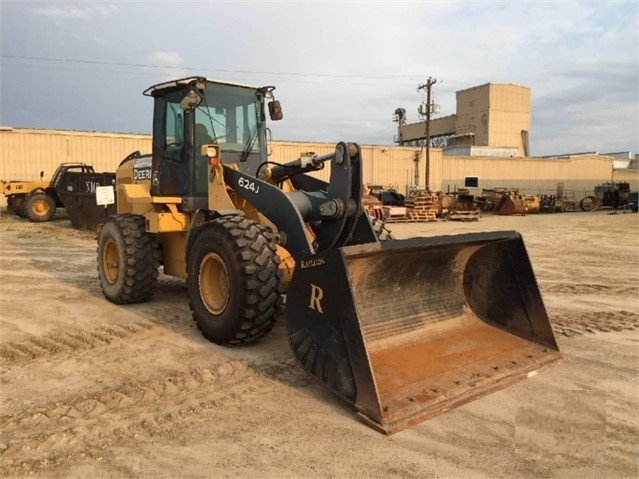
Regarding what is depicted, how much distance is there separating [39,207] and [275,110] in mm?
15779

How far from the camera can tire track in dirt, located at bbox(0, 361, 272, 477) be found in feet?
10.3

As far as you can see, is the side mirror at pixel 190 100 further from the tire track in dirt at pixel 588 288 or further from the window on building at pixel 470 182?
the window on building at pixel 470 182

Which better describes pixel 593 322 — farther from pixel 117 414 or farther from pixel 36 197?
pixel 36 197

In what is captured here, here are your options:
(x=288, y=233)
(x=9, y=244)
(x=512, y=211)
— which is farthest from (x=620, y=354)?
(x=512, y=211)

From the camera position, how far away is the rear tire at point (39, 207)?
19.0 m

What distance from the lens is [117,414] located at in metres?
3.64

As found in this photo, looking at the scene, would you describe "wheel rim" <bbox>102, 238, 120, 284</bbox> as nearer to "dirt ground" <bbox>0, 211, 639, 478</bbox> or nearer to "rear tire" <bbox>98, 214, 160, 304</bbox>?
"rear tire" <bbox>98, 214, 160, 304</bbox>

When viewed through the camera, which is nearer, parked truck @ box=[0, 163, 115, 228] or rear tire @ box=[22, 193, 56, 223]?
parked truck @ box=[0, 163, 115, 228]

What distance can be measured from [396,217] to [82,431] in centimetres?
2055

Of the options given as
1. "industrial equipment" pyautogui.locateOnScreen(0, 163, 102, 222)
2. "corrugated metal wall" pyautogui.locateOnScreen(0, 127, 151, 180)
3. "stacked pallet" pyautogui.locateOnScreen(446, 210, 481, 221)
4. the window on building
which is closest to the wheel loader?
"industrial equipment" pyautogui.locateOnScreen(0, 163, 102, 222)

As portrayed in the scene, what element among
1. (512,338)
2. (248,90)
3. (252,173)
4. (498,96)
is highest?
(498,96)

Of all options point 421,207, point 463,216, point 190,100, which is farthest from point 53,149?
point 190,100

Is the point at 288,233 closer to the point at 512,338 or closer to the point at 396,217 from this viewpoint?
the point at 512,338

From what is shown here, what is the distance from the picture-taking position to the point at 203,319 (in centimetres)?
509
